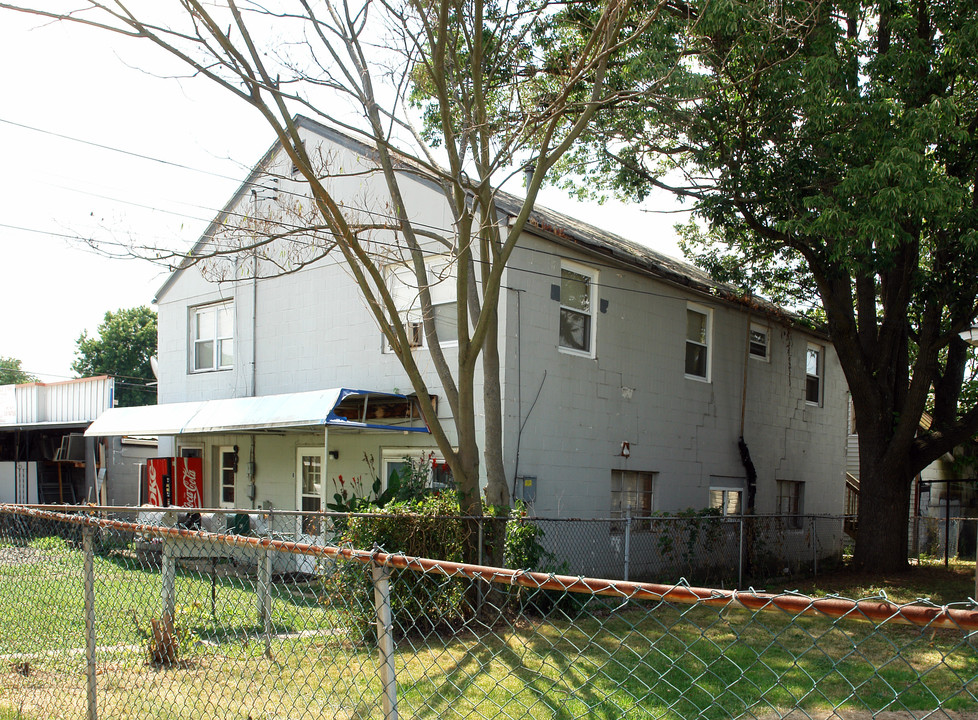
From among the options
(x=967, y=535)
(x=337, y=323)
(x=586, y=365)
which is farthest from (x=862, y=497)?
(x=337, y=323)

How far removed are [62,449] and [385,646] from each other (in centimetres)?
1949

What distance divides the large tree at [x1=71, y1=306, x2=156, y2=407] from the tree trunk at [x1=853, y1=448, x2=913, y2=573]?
40347 millimetres

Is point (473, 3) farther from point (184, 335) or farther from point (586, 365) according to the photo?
point (184, 335)

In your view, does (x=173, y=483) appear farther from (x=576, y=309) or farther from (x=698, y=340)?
(x=698, y=340)

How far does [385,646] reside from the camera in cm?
321

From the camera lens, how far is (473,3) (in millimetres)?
9633

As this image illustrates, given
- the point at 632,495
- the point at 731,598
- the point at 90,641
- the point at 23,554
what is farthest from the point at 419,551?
the point at 731,598

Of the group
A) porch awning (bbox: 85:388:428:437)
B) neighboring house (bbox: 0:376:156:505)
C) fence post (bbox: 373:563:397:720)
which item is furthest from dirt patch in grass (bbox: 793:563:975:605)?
neighboring house (bbox: 0:376:156:505)

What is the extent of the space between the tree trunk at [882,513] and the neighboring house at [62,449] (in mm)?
14574

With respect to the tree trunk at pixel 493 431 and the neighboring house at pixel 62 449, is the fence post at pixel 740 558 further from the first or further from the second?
the neighboring house at pixel 62 449

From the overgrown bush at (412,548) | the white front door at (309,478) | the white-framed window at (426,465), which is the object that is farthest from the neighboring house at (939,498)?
the overgrown bush at (412,548)

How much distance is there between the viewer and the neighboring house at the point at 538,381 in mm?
12367

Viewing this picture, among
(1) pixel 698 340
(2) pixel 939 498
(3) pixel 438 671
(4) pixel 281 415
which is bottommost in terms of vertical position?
(2) pixel 939 498

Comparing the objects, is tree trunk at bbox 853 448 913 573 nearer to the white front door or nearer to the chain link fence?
the chain link fence
